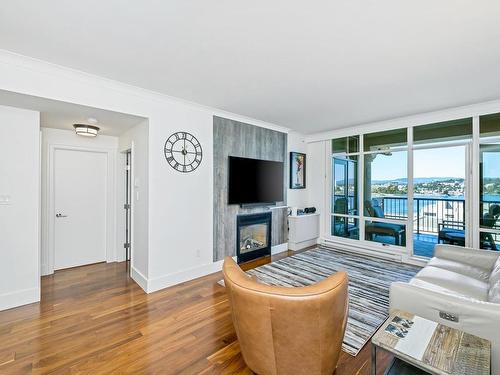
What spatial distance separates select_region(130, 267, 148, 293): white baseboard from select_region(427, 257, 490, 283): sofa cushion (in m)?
3.60

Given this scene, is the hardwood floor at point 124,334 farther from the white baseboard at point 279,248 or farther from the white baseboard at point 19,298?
the white baseboard at point 279,248

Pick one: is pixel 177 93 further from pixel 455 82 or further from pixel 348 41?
pixel 455 82

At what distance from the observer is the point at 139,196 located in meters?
3.35

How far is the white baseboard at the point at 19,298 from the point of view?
258 cm

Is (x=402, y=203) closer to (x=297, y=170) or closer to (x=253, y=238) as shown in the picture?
(x=297, y=170)

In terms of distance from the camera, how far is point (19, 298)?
2668mm

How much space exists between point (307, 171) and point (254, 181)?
192cm

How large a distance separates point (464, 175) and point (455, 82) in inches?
68.4

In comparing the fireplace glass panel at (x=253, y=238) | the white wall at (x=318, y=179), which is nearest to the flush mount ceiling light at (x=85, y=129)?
the fireplace glass panel at (x=253, y=238)

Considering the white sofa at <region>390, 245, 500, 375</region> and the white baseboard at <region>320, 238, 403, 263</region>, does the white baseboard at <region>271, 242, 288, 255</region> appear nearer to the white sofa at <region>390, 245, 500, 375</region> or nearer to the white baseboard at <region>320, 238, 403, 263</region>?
the white baseboard at <region>320, 238, 403, 263</region>

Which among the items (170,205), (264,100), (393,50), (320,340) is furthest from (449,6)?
(170,205)

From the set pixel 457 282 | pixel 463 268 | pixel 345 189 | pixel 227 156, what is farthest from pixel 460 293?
pixel 227 156

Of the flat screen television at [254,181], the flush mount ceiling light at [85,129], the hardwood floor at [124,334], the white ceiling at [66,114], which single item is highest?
the white ceiling at [66,114]

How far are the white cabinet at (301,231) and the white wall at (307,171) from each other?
0.41m
